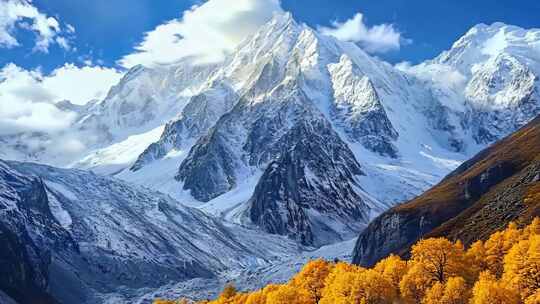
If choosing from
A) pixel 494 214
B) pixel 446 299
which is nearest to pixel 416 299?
pixel 446 299

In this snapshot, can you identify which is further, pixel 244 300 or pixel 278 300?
pixel 244 300

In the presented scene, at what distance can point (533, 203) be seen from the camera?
17700 centimetres

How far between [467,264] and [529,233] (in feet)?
52.2

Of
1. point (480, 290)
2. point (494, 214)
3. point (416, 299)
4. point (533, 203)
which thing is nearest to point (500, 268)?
point (416, 299)

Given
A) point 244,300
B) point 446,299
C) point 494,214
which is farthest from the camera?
point 494,214

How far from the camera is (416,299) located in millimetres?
125500

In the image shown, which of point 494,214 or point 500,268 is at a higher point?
point 494,214

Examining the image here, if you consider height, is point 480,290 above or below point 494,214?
below

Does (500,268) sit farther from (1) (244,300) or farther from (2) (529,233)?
(1) (244,300)

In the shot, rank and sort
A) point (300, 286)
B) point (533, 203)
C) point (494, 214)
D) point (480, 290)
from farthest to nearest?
point (494, 214) → point (533, 203) → point (300, 286) → point (480, 290)

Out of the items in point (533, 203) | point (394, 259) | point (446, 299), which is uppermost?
point (533, 203)

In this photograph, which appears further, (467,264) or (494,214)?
(494,214)

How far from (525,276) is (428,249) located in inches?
913

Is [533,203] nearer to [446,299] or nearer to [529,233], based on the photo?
[529,233]
